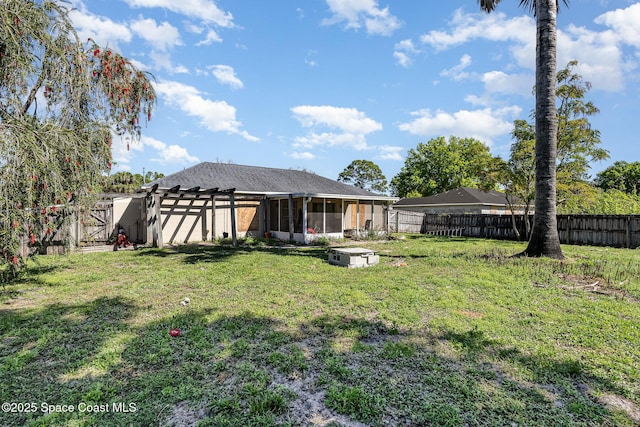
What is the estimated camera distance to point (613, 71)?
12141 millimetres

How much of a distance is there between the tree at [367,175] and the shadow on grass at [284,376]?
47.1 meters

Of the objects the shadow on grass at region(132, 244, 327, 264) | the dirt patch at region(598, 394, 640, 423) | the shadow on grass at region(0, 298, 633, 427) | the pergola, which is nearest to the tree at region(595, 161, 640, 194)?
the shadow on grass at region(132, 244, 327, 264)

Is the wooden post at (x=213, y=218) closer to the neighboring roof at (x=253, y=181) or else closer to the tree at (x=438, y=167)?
the neighboring roof at (x=253, y=181)

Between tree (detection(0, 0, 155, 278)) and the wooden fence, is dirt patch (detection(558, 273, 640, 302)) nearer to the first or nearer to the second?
the wooden fence

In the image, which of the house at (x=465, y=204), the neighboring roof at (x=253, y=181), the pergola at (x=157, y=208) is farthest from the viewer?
the house at (x=465, y=204)

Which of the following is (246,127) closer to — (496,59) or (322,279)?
(496,59)

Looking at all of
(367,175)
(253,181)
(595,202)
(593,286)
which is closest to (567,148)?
(595,202)

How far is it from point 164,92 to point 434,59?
9.70 meters

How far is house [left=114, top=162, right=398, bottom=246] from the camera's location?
1266 centimetres

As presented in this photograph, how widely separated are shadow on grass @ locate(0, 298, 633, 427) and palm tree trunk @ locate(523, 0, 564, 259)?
6579mm

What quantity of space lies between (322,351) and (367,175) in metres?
48.3

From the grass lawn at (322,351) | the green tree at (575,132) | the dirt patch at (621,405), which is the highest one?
the green tree at (575,132)

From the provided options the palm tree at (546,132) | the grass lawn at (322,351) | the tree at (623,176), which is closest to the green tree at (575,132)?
the palm tree at (546,132)

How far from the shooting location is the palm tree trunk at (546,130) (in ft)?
28.1
